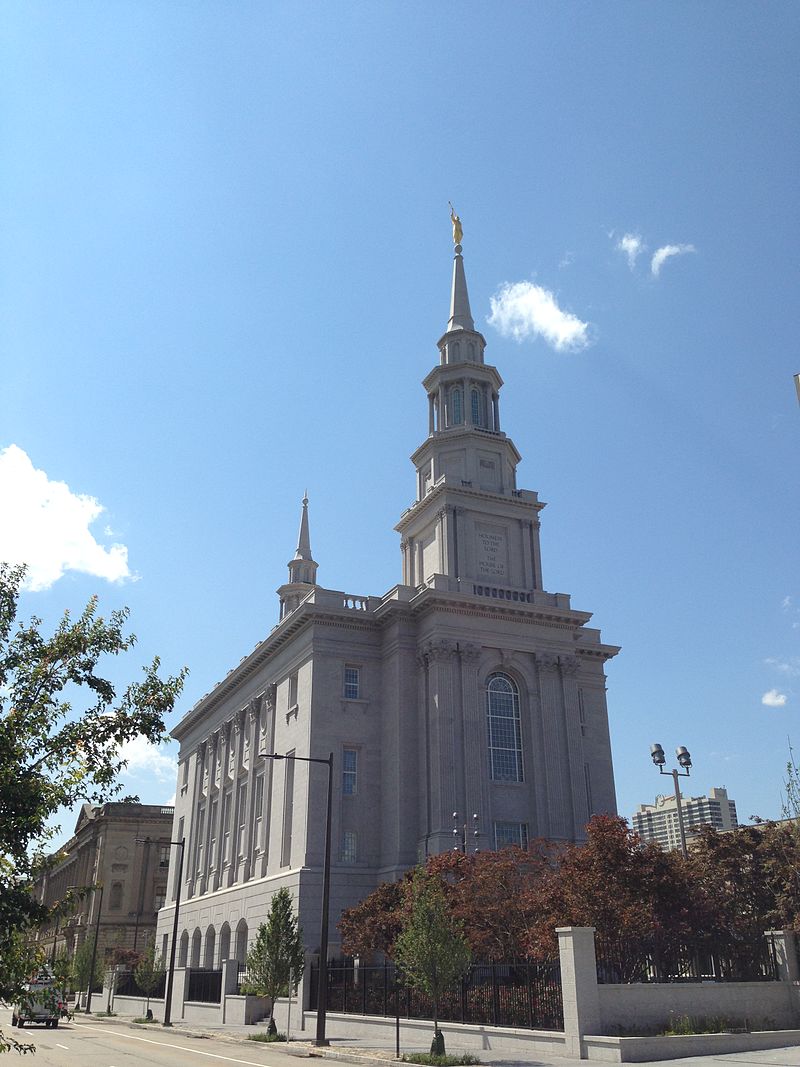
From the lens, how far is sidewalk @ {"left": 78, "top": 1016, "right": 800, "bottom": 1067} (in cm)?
2131

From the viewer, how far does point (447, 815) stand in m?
48.2

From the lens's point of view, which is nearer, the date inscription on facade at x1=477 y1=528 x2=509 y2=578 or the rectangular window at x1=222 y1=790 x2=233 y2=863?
the date inscription on facade at x1=477 y1=528 x2=509 y2=578

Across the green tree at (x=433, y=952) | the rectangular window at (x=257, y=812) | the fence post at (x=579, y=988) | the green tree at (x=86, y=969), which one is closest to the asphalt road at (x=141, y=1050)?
the green tree at (x=433, y=952)

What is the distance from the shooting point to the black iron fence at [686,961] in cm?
2692

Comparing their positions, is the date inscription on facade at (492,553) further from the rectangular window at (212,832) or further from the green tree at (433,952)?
the green tree at (433,952)

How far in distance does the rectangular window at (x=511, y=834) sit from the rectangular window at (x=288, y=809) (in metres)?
11.6

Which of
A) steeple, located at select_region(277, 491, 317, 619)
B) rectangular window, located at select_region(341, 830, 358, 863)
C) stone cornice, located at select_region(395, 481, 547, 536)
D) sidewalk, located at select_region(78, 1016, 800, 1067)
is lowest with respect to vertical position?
sidewalk, located at select_region(78, 1016, 800, 1067)

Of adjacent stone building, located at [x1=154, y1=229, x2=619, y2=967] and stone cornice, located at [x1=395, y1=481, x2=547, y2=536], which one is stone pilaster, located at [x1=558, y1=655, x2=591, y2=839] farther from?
stone cornice, located at [x1=395, y1=481, x2=547, y2=536]

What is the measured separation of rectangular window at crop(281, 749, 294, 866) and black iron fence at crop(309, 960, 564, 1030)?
13.6m

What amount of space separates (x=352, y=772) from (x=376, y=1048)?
2401 centimetres

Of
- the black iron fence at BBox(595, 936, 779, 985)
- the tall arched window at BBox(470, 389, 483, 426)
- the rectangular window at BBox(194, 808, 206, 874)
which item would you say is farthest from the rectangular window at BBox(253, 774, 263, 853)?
the black iron fence at BBox(595, 936, 779, 985)

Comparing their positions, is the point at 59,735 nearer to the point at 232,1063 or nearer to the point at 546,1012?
the point at 232,1063

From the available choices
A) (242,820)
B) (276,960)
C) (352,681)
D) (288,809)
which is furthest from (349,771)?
(276,960)

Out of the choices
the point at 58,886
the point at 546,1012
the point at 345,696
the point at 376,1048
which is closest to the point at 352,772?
the point at 345,696
